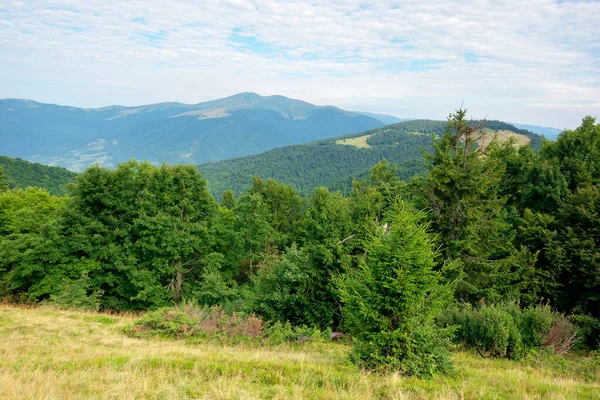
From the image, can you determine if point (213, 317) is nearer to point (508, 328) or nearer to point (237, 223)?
point (508, 328)

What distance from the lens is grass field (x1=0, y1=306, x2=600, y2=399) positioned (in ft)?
18.8

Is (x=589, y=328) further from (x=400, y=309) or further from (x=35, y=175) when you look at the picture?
(x=35, y=175)

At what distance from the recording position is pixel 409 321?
7598mm

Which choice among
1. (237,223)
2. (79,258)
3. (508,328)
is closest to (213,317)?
(508,328)

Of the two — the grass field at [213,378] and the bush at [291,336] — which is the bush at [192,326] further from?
the grass field at [213,378]

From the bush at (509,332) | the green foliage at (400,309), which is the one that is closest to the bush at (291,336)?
the bush at (509,332)

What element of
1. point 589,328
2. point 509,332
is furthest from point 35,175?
point 589,328

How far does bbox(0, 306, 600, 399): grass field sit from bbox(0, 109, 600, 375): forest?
1.03 m

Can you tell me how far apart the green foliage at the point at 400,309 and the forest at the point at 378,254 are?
0.03 m

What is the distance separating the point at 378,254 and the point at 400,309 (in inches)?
51.4

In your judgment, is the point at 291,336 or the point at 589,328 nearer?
the point at 291,336

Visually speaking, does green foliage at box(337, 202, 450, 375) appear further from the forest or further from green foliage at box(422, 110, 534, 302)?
green foliage at box(422, 110, 534, 302)

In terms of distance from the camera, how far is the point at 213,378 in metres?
6.62

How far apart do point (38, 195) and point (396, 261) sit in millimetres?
35159
